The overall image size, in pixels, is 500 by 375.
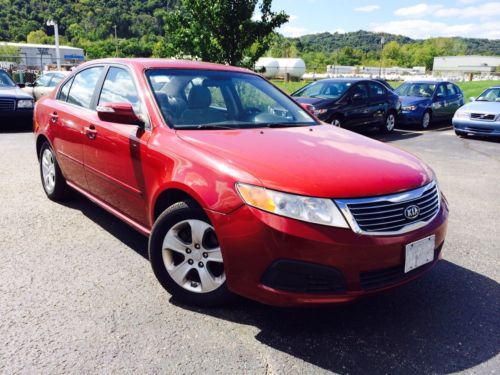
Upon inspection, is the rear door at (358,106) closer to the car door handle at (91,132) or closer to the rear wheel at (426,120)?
the rear wheel at (426,120)

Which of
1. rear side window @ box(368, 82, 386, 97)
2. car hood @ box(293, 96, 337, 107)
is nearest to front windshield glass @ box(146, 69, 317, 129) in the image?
car hood @ box(293, 96, 337, 107)

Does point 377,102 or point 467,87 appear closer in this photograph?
point 377,102

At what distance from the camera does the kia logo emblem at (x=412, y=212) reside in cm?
264

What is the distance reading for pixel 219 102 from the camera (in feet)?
12.3

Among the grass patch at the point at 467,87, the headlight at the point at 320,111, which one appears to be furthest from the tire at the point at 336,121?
the grass patch at the point at 467,87

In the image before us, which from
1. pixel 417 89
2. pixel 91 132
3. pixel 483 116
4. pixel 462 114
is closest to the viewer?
pixel 91 132

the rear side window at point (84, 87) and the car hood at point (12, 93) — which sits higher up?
the rear side window at point (84, 87)

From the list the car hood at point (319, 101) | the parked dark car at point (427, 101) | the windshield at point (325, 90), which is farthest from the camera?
the parked dark car at point (427, 101)

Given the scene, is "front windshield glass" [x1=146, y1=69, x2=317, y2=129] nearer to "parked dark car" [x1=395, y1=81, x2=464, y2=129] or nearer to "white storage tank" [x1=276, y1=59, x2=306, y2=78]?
"parked dark car" [x1=395, y1=81, x2=464, y2=129]

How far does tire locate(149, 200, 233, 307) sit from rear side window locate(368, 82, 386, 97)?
9887mm

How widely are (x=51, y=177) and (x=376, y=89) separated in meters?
9.19

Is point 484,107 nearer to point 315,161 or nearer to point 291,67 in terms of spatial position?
point 315,161

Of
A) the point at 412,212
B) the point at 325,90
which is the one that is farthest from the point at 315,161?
the point at 325,90

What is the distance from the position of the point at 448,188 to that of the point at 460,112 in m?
6.49
